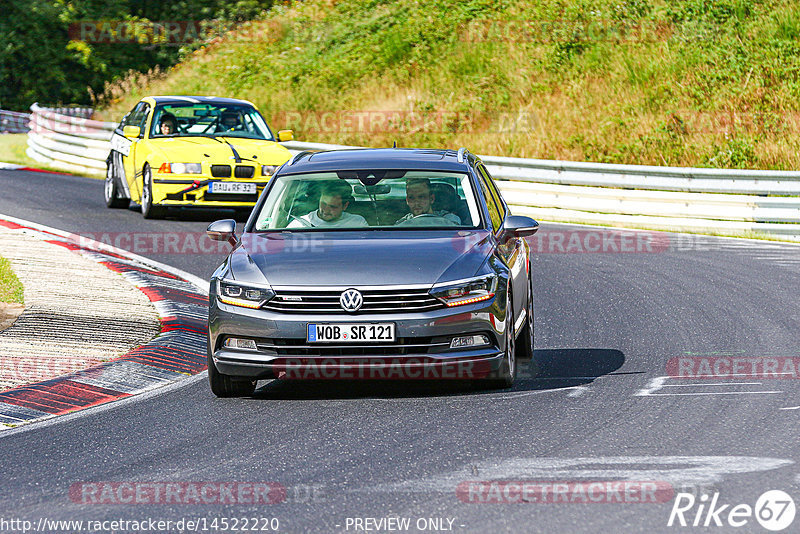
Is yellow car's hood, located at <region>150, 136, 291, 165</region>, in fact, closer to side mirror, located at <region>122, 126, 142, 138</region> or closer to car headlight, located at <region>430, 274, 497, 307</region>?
side mirror, located at <region>122, 126, 142, 138</region>

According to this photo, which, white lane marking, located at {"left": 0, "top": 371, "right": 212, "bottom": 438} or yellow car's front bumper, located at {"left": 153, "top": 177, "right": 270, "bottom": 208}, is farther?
yellow car's front bumper, located at {"left": 153, "top": 177, "right": 270, "bottom": 208}

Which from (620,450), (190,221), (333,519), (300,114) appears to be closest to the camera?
(333,519)

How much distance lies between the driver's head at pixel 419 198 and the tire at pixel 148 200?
9830mm

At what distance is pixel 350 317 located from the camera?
7.70 m

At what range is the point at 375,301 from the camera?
773cm

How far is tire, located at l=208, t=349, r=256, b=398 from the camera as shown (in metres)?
8.23

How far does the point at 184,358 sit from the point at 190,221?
30.4 feet

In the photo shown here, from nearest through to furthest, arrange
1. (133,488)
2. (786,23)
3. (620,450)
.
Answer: (133,488) → (620,450) → (786,23)

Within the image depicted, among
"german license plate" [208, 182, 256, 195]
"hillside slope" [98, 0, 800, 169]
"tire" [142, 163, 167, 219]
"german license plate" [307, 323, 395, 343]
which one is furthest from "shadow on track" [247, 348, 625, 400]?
"hillside slope" [98, 0, 800, 169]

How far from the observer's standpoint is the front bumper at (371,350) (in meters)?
7.73

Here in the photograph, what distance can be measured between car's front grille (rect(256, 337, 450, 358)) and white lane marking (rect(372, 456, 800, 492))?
4.79 ft

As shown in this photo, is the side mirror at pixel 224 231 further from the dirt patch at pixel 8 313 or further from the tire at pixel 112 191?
the tire at pixel 112 191

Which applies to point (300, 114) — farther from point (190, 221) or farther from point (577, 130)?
point (190, 221)

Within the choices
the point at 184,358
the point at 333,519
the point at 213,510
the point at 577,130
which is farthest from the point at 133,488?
the point at 577,130
